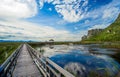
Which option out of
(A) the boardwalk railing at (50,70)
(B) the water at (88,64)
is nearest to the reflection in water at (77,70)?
(B) the water at (88,64)

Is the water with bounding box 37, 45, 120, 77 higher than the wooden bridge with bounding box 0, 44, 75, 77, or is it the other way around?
the wooden bridge with bounding box 0, 44, 75, 77

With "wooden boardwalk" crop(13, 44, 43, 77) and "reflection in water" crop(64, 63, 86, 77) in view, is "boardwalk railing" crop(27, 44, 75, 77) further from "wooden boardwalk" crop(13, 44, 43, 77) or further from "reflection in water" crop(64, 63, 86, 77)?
"reflection in water" crop(64, 63, 86, 77)

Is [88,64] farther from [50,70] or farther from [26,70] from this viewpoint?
[50,70]

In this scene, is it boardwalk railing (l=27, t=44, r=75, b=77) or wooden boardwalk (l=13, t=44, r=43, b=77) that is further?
wooden boardwalk (l=13, t=44, r=43, b=77)

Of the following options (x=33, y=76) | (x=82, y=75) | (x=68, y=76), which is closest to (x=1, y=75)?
(x=68, y=76)

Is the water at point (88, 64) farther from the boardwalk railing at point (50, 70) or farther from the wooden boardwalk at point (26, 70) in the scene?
the wooden boardwalk at point (26, 70)

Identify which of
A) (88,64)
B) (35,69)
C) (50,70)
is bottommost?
(88,64)

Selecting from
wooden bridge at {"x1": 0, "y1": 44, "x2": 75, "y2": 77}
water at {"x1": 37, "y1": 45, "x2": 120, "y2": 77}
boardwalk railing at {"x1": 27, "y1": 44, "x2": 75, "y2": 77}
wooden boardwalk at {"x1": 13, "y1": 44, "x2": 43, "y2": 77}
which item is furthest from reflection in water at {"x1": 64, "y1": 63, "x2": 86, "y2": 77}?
boardwalk railing at {"x1": 27, "y1": 44, "x2": 75, "y2": 77}

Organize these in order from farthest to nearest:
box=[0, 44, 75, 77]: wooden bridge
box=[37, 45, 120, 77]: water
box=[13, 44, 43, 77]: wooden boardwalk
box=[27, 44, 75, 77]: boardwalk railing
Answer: box=[37, 45, 120, 77]: water → box=[13, 44, 43, 77]: wooden boardwalk → box=[0, 44, 75, 77]: wooden bridge → box=[27, 44, 75, 77]: boardwalk railing

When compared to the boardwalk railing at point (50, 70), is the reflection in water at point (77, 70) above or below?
below

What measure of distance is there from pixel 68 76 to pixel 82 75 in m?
13.6

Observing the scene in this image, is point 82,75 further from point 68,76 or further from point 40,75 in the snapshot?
point 68,76

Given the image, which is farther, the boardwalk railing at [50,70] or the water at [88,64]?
the water at [88,64]

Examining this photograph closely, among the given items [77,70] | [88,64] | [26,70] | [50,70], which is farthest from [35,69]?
[88,64]
